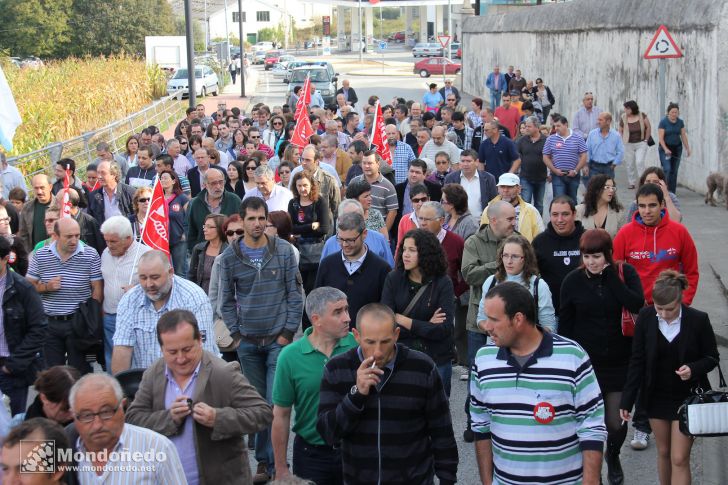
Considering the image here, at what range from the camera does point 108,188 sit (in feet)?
40.0

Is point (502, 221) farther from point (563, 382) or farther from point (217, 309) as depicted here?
point (563, 382)

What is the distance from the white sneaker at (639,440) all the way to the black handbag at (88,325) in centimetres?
424

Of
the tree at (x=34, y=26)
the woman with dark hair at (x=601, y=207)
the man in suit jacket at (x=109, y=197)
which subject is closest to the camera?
the woman with dark hair at (x=601, y=207)

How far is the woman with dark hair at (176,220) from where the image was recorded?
436 inches

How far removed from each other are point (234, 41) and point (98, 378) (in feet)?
363

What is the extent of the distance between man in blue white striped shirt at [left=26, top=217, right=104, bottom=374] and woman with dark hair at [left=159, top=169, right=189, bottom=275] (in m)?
2.37

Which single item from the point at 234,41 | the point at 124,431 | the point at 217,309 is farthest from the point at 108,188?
the point at 234,41

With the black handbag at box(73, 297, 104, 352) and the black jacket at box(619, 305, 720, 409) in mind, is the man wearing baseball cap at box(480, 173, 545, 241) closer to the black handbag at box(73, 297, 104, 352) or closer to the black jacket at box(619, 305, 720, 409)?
the black jacket at box(619, 305, 720, 409)

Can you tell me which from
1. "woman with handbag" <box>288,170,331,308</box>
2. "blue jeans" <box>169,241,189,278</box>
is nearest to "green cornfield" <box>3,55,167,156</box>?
"blue jeans" <box>169,241,189,278</box>

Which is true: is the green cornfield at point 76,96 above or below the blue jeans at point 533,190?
above

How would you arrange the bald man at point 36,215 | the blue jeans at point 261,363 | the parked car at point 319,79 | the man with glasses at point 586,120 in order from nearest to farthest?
1. the blue jeans at point 261,363
2. the bald man at point 36,215
3. the man with glasses at point 586,120
4. the parked car at point 319,79

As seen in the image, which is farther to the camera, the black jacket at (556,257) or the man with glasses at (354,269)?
the black jacket at (556,257)

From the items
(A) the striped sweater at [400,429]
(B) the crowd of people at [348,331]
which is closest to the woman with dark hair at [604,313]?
(B) the crowd of people at [348,331]

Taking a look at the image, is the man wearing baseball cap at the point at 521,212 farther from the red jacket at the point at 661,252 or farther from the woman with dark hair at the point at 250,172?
the woman with dark hair at the point at 250,172
